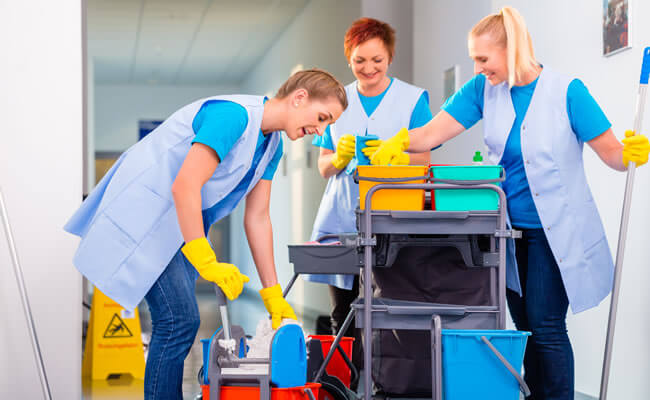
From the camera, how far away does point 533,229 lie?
84.8 inches

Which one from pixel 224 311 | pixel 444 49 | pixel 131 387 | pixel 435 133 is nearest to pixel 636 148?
pixel 435 133

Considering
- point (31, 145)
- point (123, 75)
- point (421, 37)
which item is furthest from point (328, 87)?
point (123, 75)

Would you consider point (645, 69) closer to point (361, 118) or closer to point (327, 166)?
point (361, 118)

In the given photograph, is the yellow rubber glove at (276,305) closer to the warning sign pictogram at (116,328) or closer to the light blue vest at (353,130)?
the light blue vest at (353,130)

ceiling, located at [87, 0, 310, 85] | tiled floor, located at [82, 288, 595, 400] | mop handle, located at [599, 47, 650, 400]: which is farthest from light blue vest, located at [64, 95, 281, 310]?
ceiling, located at [87, 0, 310, 85]

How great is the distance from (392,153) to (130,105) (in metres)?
9.81

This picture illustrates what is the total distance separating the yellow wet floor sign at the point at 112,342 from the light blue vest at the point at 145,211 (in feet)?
6.84

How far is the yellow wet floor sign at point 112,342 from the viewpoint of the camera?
12.7 ft

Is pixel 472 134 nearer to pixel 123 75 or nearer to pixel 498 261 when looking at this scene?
pixel 498 261

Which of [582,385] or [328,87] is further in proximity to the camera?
[582,385]

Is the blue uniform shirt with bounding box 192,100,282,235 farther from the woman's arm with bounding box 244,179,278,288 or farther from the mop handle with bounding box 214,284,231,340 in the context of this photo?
the mop handle with bounding box 214,284,231,340

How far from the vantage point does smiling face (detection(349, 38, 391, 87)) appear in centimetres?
268

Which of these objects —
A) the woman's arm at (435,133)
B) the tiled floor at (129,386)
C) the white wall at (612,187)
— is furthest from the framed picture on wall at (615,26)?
the tiled floor at (129,386)

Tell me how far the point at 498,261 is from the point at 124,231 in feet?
3.41
